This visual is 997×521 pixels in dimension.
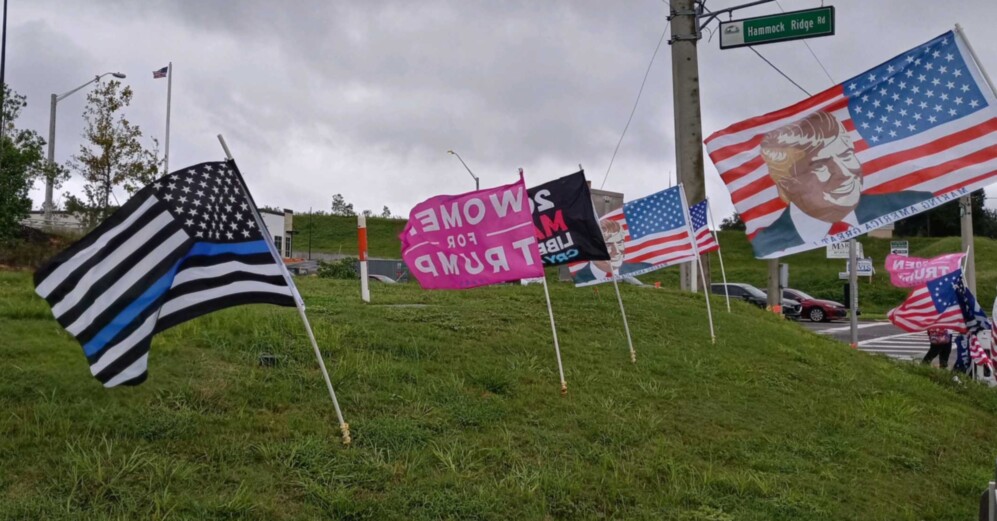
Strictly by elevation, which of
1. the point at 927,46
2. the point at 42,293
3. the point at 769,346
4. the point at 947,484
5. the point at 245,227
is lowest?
the point at 947,484

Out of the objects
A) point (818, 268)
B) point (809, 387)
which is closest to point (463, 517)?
point (809, 387)

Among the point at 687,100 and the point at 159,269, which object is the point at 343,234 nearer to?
the point at 687,100

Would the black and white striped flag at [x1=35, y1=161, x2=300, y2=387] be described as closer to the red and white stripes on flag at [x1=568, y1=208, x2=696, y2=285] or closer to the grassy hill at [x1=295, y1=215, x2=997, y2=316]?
the red and white stripes on flag at [x1=568, y1=208, x2=696, y2=285]

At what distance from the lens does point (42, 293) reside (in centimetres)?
456

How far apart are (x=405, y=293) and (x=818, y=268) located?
51189mm

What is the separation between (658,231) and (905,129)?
5221 millimetres

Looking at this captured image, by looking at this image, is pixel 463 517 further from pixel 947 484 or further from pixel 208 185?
pixel 947 484

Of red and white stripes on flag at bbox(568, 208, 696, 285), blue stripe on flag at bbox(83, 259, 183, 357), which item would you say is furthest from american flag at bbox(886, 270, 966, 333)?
blue stripe on flag at bbox(83, 259, 183, 357)

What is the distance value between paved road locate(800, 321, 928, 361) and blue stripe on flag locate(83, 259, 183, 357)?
17.3 meters

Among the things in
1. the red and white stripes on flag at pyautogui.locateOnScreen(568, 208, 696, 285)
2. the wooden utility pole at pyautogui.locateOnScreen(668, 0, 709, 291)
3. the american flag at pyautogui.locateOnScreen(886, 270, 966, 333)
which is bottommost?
the american flag at pyautogui.locateOnScreen(886, 270, 966, 333)

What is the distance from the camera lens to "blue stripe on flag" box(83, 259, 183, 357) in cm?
462

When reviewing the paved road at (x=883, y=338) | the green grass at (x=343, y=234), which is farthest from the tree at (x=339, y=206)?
the paved road at (x=883, y=338)

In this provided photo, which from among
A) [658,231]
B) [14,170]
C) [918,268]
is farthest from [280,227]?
[658,231]

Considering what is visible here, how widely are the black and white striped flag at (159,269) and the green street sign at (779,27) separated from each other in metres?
10.8
